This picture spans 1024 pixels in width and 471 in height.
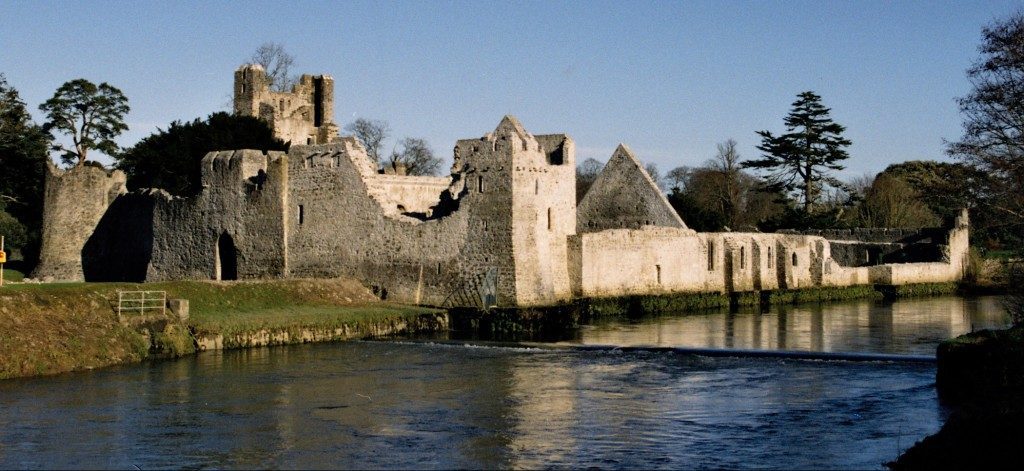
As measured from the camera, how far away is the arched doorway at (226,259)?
39.8m

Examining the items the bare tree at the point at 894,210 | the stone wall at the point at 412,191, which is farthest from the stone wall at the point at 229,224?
the bare tree at the point at 894,210

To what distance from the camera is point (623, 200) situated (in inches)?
1807

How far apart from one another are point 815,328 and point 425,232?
10.6 metres

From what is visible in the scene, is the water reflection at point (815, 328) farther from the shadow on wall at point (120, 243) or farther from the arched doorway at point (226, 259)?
the shadow on wall at point (120, 243)

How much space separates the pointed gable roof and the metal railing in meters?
20.5

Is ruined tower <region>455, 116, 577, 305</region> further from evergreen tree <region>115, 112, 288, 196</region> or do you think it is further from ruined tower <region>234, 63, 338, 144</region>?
ruined tower <region>234, 63, 338, 144</region>

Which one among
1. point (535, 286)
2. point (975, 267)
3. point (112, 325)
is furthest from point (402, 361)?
point (975, 267)

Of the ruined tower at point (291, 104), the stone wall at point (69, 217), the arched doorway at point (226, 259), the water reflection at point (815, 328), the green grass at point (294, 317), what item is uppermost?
the ruined tower at point (291, 104)

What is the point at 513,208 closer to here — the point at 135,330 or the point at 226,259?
the point at 135,330

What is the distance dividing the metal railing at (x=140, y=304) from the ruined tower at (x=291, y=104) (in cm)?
3171

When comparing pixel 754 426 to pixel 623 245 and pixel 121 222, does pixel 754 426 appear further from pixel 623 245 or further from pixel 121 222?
pixel 121 222

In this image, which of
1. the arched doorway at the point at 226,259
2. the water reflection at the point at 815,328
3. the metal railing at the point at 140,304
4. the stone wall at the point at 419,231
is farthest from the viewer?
the arched doorway at the point at 226,259

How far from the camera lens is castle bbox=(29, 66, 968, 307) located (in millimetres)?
34031

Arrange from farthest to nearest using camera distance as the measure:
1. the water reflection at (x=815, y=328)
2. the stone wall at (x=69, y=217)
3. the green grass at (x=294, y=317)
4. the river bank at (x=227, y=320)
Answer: the stone wall at (x=69, y=217) < the water reflection at (x=815, y=328) < the green grass at (x=294, y=317) < the river bank at (x=227, y=320)
